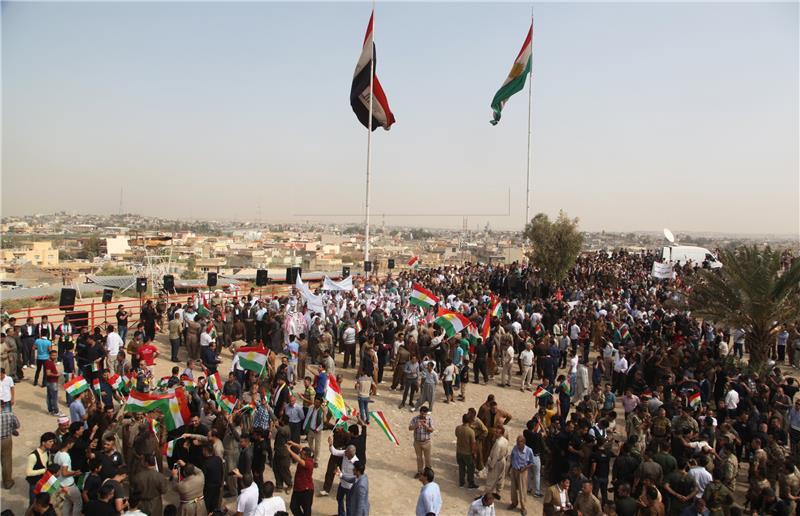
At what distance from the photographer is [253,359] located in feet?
39.7

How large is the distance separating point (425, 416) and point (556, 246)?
21183mm

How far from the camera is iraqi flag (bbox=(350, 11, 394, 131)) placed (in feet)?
90.3

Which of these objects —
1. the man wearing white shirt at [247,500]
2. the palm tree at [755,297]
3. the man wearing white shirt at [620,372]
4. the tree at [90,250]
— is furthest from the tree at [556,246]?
the tree at [90,250]

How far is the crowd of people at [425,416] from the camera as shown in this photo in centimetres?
790

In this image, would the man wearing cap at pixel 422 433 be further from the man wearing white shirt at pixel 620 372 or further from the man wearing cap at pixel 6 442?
the man wearing white shirt at pixel 620 372

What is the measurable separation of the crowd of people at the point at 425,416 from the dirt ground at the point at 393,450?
0.15m

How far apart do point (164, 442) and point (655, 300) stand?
2081cm

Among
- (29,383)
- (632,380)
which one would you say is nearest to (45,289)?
(29,383)

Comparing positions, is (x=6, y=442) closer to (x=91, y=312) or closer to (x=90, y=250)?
(x=91, y=312)

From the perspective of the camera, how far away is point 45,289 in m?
34.1

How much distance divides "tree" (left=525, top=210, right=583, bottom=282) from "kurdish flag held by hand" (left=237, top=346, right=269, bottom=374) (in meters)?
20.3

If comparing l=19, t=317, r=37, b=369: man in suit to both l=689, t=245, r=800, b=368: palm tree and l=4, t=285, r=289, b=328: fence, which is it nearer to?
l=4, t=285, r=289, b=328: fence

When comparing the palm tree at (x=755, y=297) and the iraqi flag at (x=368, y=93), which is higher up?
the iraqi flag at (x=368, y=93)

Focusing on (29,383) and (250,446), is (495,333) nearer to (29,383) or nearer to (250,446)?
(250,446)
